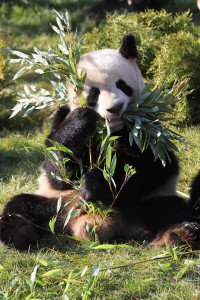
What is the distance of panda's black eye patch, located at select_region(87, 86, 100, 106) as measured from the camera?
14.0 ft

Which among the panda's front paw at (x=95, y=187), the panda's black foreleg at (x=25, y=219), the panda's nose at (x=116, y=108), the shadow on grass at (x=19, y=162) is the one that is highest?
the panda's nose at (x=116, y=108)

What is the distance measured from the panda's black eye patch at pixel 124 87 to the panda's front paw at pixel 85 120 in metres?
0.28

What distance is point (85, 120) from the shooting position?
4152 mm

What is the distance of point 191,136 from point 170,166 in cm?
187

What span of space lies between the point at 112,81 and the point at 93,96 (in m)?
0.17

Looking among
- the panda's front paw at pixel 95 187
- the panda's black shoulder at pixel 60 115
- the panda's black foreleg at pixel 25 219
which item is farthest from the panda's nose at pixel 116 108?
the panda's black foreleg at pixel 25 219

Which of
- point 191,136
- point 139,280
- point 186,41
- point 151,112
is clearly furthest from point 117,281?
point 186,41

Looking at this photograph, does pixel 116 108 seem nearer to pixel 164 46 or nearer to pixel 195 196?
pixel 195 196

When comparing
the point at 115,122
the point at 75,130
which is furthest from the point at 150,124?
the point at 75,130

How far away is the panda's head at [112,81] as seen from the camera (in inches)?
163

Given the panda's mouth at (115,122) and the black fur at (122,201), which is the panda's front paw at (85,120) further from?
the panda's mouth at (115,122)

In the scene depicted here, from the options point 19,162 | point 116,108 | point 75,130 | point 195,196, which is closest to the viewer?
point 116,108

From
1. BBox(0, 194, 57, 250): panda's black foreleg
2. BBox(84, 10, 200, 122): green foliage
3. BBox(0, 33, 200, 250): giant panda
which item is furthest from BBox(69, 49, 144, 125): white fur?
BBox(84, 10, 200, 122): green foliage

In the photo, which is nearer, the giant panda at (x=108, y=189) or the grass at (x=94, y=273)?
the grass at (x=94, y=273)
